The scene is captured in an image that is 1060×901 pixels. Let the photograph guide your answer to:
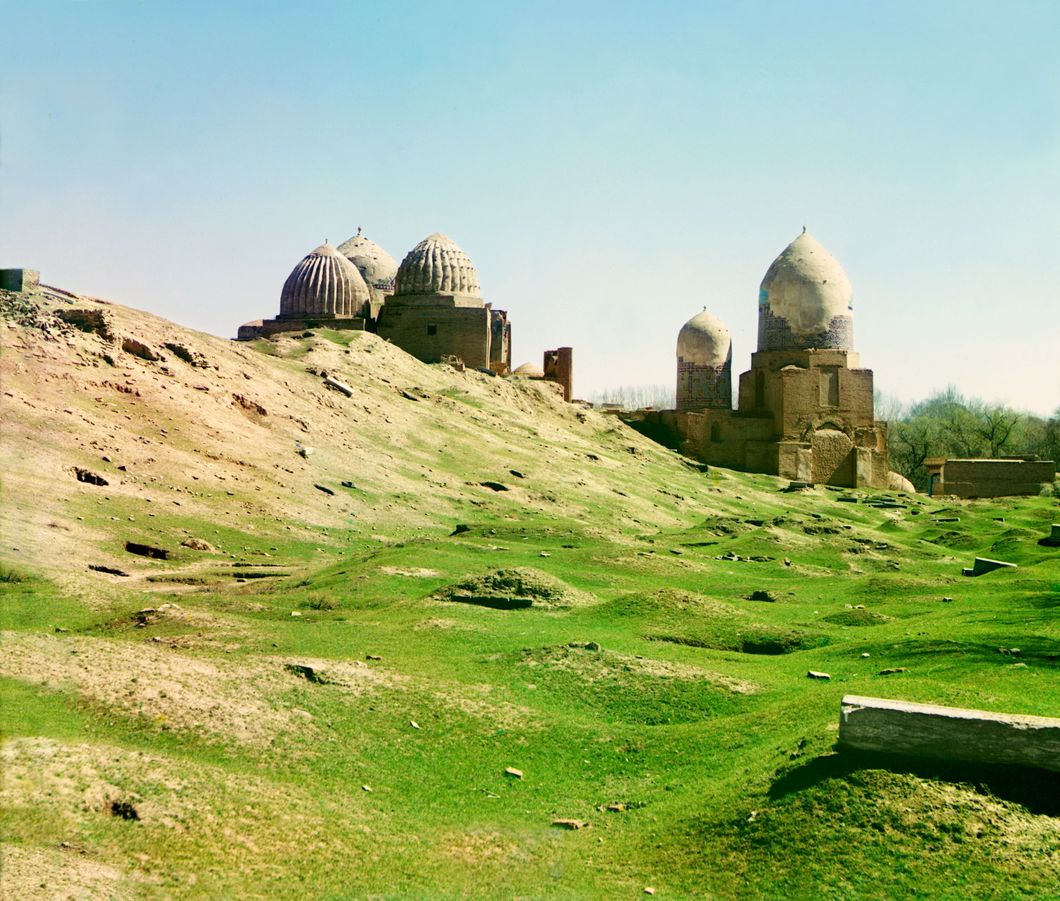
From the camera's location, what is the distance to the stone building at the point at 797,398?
45.0 m

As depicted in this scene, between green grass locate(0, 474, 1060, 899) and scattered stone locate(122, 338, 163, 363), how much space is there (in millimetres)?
10100

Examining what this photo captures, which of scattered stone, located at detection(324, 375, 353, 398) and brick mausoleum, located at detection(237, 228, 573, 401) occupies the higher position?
brick mausoleum, located at detection(237, 228, 573, 401)

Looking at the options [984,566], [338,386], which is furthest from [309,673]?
[338,386]

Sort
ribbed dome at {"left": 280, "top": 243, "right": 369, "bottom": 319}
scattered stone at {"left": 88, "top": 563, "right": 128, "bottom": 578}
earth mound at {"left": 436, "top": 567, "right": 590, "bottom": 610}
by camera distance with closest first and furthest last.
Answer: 1. earth mound at {"left": 436, "top": 567, "right": 590, "bottom": 610}
2. scattered stone at {"left": 88, "top": 563, "right": 128, "bottom": 578}
3. ribbed dome at {"left": 280, "top": 243, "right": 369, "bottom": 319}

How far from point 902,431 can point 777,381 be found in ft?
81.7

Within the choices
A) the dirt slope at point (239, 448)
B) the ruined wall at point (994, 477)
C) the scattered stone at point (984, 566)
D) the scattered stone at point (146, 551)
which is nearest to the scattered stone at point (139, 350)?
the dirt slope at point (239, 448)

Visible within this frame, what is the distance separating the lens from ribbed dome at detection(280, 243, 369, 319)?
142 feet

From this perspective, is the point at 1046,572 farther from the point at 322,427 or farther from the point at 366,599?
the point at 322,427

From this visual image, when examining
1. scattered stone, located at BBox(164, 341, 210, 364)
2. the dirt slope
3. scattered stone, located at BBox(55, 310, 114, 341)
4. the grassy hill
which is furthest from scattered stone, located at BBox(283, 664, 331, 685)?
scattered stone, located at BBox(164, 341, 210, 364)

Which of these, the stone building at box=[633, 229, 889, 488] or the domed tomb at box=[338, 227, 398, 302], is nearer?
the stone building at box=[633, 229, 889, 488]

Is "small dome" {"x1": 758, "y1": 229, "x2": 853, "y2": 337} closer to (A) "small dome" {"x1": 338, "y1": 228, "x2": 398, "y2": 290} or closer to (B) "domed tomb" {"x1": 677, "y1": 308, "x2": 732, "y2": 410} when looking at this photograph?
(B) "domed tomb" {"x1": 677, "y1": 308, "x2": 732, "y2": 410}

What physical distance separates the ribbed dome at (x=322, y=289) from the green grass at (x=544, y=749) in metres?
26.9

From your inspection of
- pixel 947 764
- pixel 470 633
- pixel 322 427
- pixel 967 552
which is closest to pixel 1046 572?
pixel 967 552

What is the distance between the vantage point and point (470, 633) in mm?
13266
